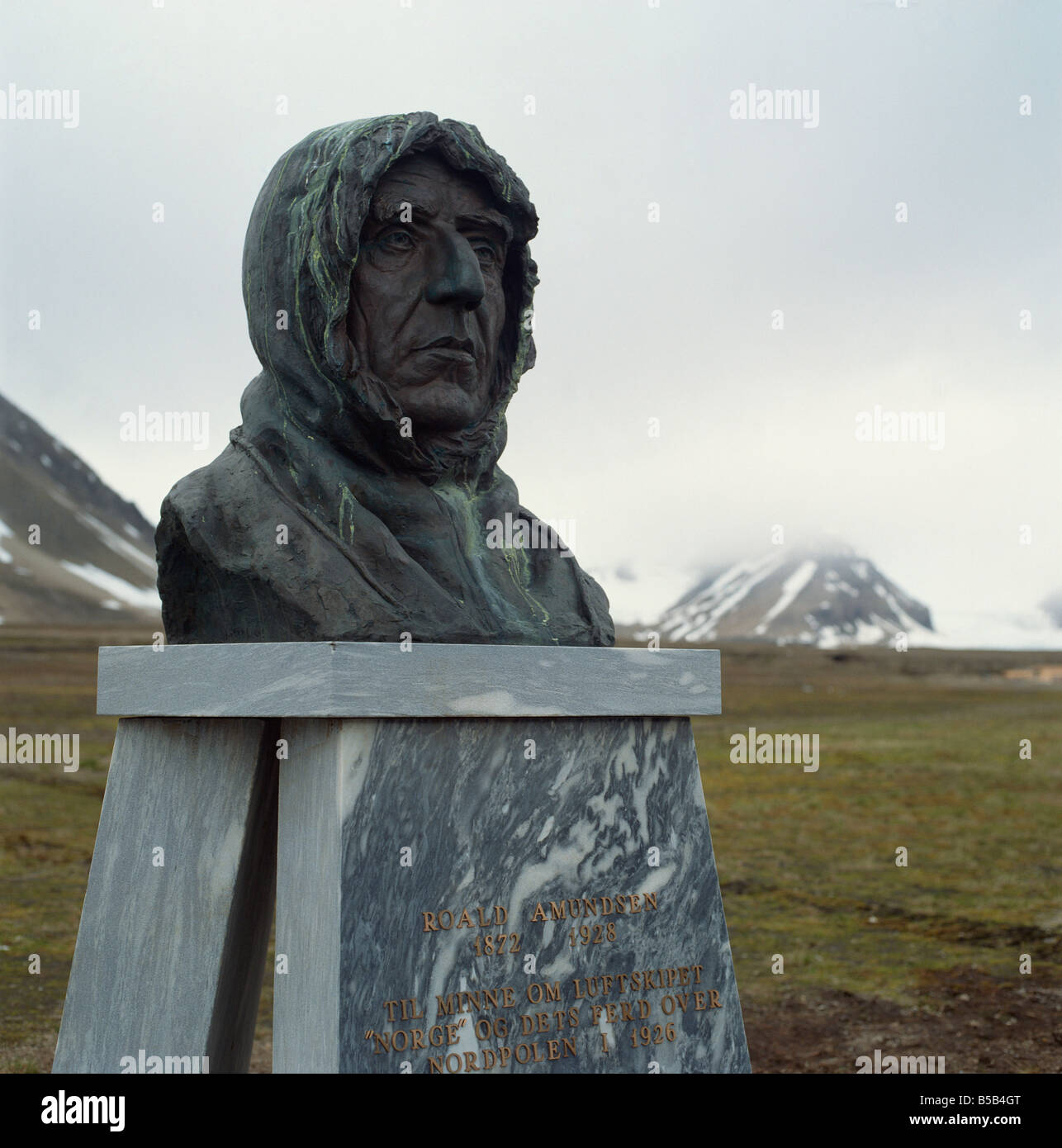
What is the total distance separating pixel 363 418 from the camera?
4.88 meters

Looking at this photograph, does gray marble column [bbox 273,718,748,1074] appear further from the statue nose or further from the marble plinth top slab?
the statue nose

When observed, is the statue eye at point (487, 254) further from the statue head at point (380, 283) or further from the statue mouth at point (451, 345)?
the statue mouth at point (451, 345)

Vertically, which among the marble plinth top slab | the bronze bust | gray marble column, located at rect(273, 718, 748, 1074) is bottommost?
gray marble column, located at rect(273, 718, 748, 1074)

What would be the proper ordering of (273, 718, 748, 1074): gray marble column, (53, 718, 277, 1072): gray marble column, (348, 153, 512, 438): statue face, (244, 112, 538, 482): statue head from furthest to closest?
1. (348, 153, 512, 438): statue face
2. (244, 112, 538, 482): statue head
3. (53, 718, 277, 1072): gray marble column
4. (273, 718, 748, 1074): gray marble column

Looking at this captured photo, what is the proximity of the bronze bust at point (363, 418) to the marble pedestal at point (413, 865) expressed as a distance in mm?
313

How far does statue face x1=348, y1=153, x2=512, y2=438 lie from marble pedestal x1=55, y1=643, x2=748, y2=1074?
1066 millimetres

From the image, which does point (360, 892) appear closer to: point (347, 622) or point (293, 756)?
point (293, 756)

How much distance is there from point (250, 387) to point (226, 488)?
1.73ft

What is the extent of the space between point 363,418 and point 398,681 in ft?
3.42

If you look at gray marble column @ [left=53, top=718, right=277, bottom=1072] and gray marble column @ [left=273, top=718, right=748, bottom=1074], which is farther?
gray marble column @ [left=53, top=718, right=277, bottom=1072]

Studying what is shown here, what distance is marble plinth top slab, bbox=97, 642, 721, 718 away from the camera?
4238 millimetres

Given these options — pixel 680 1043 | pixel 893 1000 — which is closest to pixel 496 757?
pixel 680 1043

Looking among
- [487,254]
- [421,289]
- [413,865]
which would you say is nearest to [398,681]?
[413,865]

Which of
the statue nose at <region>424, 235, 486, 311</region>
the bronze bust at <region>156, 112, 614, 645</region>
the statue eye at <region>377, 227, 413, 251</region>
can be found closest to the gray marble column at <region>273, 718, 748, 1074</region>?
the bronze bust at <region>156, 112, 614, 645</region>
